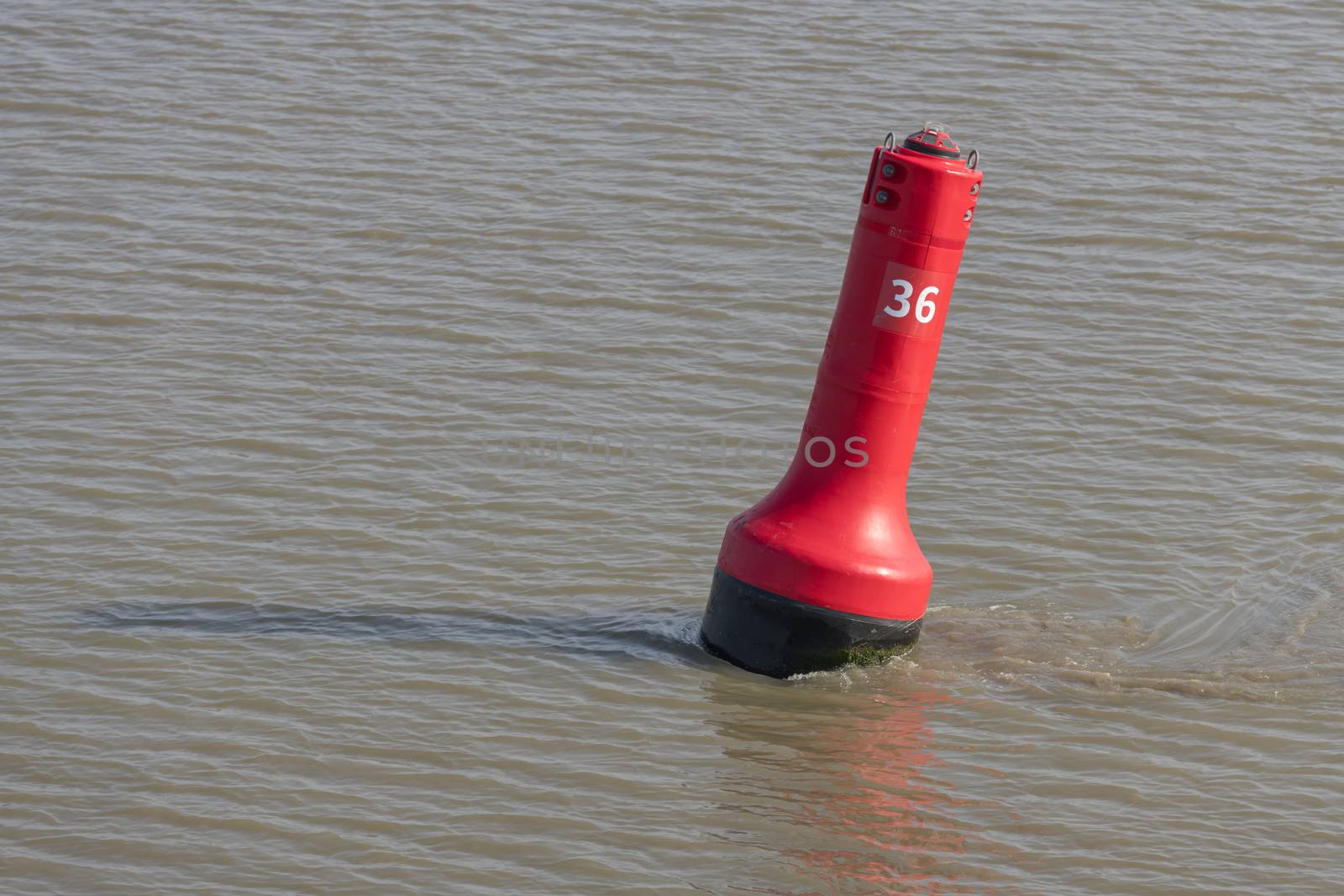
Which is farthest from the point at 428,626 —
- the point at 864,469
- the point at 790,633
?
the point at 864,469

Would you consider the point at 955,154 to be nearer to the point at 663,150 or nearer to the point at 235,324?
the point at 235,324

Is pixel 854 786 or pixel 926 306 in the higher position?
pixel 926 306

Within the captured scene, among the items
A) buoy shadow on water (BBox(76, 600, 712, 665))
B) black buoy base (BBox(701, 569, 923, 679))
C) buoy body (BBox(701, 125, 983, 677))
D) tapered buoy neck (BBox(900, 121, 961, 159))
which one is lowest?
buoy shadow on water (BBox(76, 600, 712, 665))

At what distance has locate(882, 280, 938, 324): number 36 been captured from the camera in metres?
7.16

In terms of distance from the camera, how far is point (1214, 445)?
31.6 ft

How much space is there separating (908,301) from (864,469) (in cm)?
72

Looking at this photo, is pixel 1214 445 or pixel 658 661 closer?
pixel 658 661

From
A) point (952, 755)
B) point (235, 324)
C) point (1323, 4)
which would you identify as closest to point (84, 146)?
point (235, 324)

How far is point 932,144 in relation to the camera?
281 inches

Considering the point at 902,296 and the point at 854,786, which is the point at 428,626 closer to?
the point at 854,786

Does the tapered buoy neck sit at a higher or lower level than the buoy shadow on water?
higher

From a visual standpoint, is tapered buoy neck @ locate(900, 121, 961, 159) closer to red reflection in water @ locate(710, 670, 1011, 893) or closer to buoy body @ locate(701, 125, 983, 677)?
buoy body @ locate(701, 125, 983, 677)

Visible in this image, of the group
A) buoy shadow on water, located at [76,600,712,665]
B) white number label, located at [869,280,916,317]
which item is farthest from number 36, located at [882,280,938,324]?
buoy shadow on water, located at [76,600,712,665]

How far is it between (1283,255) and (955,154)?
5.53 meters
